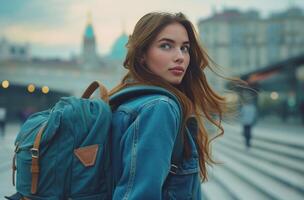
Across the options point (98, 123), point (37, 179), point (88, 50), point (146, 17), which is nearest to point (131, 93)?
point (98, 123)

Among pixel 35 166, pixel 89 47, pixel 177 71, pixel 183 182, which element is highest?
pixel 89 47

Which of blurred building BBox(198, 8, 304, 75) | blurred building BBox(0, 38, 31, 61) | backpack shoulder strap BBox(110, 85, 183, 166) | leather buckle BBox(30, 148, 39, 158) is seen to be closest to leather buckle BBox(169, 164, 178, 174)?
backpack shoulder strap BBox(110, 85, 183, 166)

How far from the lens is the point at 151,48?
1656 millimetres

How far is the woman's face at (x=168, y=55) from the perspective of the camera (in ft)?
5.40

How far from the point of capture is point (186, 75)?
1.85 m

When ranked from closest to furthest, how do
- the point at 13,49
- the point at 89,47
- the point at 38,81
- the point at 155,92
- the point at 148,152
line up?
the point at 148,152 < the point at 155,92 < the point at 38,81 < the point at 89,47 < the point at 13,49

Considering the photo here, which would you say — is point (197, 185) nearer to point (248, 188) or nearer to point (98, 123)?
point (98, 123)

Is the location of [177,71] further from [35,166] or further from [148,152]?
[35,166]

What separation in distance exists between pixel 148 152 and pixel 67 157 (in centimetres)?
27

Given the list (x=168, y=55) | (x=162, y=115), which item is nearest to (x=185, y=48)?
(x=168, y=55)

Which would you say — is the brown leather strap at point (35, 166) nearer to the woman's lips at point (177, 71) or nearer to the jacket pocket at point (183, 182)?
the jacket pocket at point (183, 182)

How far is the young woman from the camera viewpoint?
1.31 m

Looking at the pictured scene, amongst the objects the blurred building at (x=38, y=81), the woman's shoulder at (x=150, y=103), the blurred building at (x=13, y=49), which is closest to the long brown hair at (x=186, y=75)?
the woman's shoulder at (x=150, y=103)

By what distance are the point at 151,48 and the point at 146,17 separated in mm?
126
